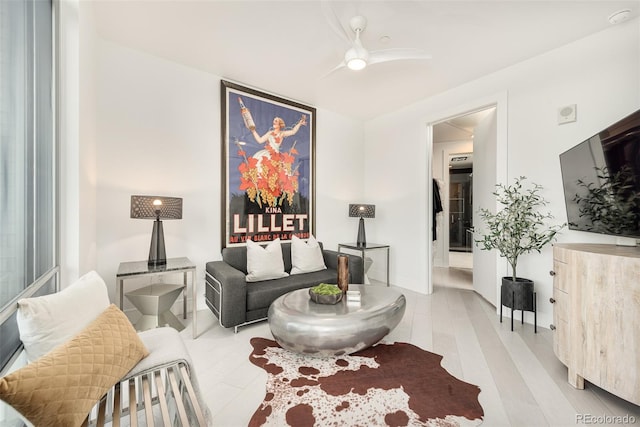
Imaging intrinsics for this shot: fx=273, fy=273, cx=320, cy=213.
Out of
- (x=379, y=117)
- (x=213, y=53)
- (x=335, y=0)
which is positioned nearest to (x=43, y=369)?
(x=335, y=0)

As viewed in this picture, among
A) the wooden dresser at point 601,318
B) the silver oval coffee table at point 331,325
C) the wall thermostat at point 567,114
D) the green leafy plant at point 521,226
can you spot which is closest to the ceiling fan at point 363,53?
the wall thermostat at point 567,114

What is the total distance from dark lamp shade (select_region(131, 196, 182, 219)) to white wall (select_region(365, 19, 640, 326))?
321 cm

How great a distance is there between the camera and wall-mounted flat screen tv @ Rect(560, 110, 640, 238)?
5.74 ft

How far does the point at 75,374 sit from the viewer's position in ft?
3.28

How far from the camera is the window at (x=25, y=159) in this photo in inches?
44.8

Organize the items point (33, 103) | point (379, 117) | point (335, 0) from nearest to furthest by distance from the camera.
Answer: point (33, 103) → point (335, 0) → point (379, 117)

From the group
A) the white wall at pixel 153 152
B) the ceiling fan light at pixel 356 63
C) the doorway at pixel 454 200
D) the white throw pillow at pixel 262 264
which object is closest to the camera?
the ceiling fan light at pixel 356 63

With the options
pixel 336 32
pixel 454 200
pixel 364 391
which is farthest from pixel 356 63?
pixel 454 200

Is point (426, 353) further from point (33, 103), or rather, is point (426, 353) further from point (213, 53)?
point (213, 53)

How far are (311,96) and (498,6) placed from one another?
236 cm

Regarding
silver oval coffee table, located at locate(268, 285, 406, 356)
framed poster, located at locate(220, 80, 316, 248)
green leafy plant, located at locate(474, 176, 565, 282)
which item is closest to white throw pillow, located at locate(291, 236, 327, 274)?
framed poster, located at locate(220, 80, 316, 248)

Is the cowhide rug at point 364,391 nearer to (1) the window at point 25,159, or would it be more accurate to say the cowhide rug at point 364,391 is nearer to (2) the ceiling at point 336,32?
(1) the window at point 25,159

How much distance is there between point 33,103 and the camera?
1411 mm

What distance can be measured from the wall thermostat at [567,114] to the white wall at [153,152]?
12.2ft
